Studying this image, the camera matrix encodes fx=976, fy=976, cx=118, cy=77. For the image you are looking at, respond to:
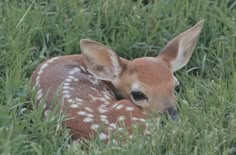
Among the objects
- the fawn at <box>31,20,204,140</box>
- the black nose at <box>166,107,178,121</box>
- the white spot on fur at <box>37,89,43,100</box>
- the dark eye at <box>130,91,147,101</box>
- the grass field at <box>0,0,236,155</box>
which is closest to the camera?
the grass field at <box>0,0,236,155</box>

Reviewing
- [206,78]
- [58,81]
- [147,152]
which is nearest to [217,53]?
[206,78]

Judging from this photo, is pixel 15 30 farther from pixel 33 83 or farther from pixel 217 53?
pixel 217 53

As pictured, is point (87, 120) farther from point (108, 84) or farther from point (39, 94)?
point (108, 84)

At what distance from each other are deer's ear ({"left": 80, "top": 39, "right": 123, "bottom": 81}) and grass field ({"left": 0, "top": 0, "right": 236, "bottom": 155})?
0.37 meters

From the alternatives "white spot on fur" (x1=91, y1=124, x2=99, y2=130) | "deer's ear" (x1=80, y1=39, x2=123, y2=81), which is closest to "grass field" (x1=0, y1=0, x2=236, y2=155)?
"white spot on fur" (x1=91, y1=124, x2=99, y2=130)

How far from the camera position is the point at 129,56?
693 cm

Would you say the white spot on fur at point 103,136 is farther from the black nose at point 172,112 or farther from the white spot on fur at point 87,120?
the black nose at point 172,112

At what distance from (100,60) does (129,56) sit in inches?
16.6

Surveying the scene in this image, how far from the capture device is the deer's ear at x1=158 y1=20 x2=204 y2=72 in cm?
662

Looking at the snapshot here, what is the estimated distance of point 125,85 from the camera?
646 cm

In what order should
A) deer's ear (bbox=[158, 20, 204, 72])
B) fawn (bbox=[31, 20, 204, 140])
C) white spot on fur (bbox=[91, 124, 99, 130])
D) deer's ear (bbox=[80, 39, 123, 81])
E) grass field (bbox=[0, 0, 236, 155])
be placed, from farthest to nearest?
deer's ear (bbox=[158, 20, 204, 72]), deer's ear (bbox=[80, 39, 123, 81]), fawn (bbox=[31, 20, 204, 140]), white spot on fur (bbox=[91, 124, 99, 130]), grass field (bbox=[0, 0, 236, 155])

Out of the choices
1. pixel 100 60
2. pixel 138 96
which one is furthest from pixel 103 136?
pixel 100 60

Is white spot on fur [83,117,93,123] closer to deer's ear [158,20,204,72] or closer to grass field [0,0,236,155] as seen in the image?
grass field [0,0,236,155]

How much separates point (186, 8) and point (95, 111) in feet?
5.34
